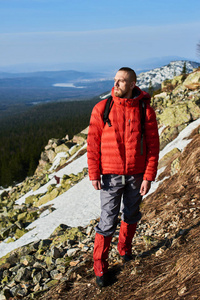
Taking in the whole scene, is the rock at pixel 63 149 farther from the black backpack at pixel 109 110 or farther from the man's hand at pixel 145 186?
the black backpack at pixel 109 110

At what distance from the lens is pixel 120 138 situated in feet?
13.7

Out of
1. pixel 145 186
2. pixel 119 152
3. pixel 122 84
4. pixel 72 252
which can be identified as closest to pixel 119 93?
pixel 122 84

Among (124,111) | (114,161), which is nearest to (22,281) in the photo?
(114,161)

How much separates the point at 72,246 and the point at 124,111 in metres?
4.38

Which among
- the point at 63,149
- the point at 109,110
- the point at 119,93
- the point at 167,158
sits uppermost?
the point at 119,93

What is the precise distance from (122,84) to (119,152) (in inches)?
41.0

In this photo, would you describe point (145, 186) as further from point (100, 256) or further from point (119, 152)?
point (100, 256)

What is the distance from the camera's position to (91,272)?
16.4 feet

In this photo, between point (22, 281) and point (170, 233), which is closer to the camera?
point (170, 233)

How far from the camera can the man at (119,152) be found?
13.5 ft

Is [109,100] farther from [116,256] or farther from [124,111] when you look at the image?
[116,256]

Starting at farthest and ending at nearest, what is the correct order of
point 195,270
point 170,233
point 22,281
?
point 22,281 → point 170,233 → point 195,270

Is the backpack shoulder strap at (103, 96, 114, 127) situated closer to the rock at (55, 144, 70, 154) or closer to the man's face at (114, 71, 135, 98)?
the man's face at (114, 71, 135, 98)

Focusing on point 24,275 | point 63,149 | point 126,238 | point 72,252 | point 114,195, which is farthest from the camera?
point 63,149
